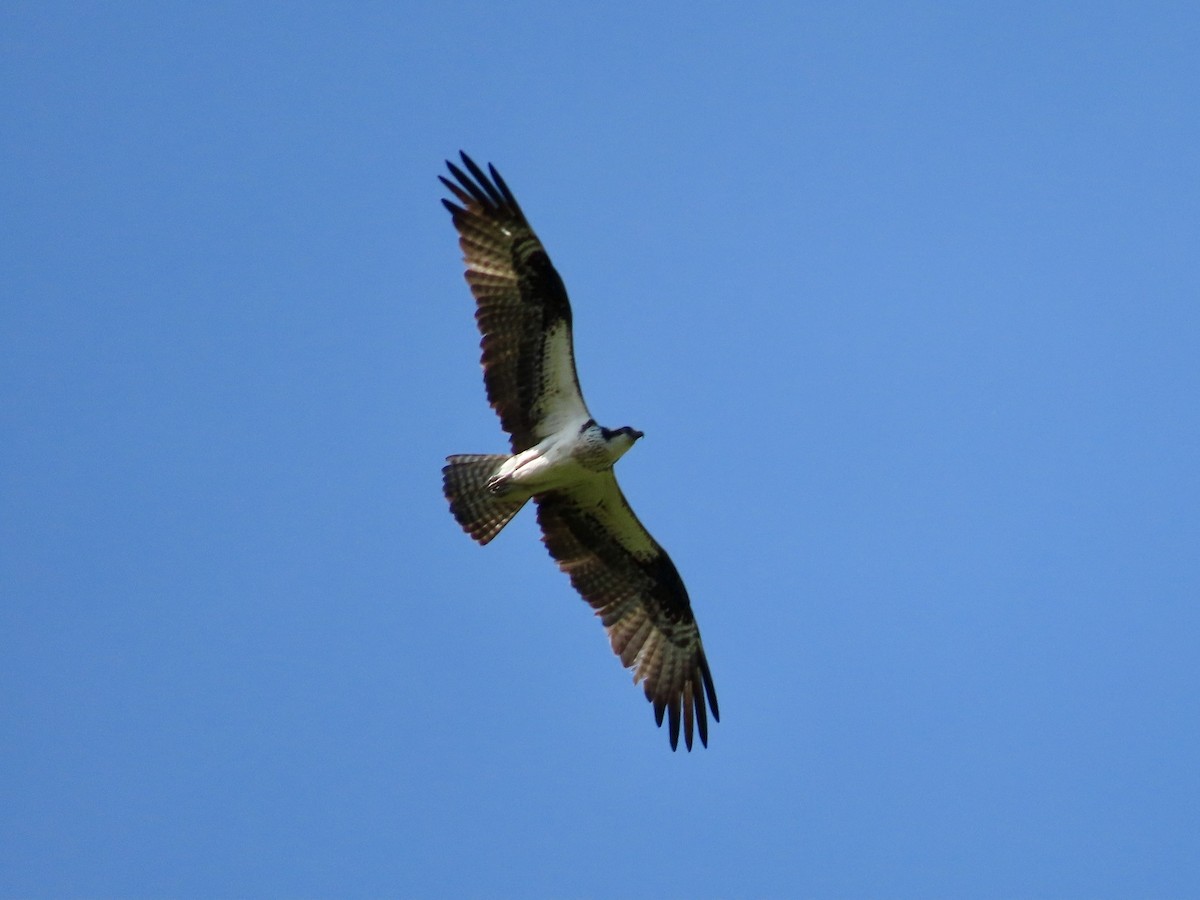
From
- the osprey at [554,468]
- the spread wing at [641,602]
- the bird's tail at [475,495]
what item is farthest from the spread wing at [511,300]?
the spread wing at [641,602]

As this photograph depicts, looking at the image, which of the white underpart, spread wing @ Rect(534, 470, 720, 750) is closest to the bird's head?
the white underpart

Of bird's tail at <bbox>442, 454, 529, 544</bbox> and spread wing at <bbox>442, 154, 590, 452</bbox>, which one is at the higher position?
spread wing at <bbox>442, 154, 590, 452</bbox>

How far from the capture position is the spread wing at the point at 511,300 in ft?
42.2

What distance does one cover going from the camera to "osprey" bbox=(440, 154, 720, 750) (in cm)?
1290

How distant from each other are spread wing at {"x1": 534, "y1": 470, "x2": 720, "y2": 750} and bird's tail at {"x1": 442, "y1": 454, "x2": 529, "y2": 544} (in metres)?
0.68

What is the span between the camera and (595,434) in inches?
508

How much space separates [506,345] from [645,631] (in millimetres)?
3049

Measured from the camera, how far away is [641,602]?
1426cm

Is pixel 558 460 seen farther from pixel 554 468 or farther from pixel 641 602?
pixel 641 602

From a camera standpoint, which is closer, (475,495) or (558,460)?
(558,460)

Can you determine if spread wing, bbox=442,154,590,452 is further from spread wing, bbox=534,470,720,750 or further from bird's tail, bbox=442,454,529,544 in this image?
spread wing, bbox=534,470,720,750

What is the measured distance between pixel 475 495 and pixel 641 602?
6.57 ft

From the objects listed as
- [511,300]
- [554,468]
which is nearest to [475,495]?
[554,468]

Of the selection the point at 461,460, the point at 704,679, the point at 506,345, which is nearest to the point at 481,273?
the point at 506,345
